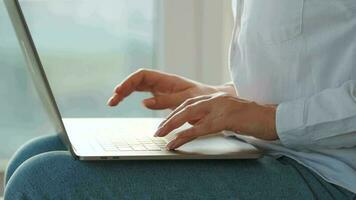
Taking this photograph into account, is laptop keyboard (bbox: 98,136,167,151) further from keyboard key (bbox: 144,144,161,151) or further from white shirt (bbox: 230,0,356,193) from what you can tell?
white shirt (bbox: 230,0,356,193)

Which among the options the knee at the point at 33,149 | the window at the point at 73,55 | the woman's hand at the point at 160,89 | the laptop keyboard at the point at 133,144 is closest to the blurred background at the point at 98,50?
the window at the point at 73,55

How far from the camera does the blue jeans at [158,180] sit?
0.74 metres

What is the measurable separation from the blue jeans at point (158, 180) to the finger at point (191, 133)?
0.09 ft

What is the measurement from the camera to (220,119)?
0.82 m

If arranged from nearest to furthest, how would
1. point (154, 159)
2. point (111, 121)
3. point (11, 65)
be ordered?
point (154, 159) → point (111, 121) → point (11, 65)

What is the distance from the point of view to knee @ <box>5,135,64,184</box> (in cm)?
102

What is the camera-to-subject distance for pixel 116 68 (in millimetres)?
1914

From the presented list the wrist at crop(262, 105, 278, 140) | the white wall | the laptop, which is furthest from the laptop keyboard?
the white wall

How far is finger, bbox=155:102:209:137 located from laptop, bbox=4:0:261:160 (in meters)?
0.03

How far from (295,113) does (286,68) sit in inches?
3.9

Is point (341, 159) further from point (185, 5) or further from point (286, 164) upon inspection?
point (185, 5)

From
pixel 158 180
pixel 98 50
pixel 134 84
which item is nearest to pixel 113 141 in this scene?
pixel 158 180

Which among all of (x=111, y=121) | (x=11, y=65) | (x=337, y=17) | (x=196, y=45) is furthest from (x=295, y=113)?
(x=11, y=65)

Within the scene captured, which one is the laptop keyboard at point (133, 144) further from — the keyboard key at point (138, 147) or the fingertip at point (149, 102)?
the fingertip at point (149, 102)
